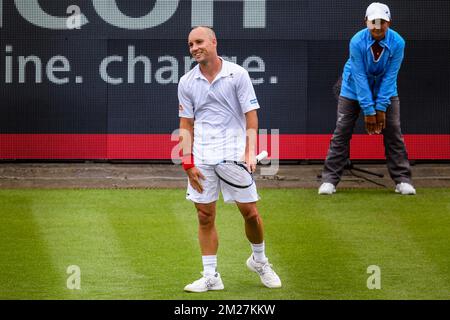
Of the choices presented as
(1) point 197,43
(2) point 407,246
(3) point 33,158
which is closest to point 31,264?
(1) point 197,43

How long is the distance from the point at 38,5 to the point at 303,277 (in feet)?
20.6

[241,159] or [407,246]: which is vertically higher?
[241,159]

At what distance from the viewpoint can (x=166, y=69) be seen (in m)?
13.5

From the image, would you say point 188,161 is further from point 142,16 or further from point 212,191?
point 142,16

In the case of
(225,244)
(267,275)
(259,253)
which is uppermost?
(259,253)

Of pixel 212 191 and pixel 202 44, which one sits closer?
pixel 202 44

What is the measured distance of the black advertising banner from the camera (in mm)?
13297

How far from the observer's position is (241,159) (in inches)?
307

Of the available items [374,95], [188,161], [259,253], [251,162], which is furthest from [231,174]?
[374,95]

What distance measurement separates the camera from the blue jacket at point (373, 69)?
11.3 m

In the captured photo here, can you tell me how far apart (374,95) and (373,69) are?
28 cm

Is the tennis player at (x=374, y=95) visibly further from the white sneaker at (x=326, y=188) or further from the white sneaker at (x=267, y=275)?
the white sneaker at (x=267, y=275)

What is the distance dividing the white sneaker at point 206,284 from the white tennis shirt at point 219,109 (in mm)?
749
